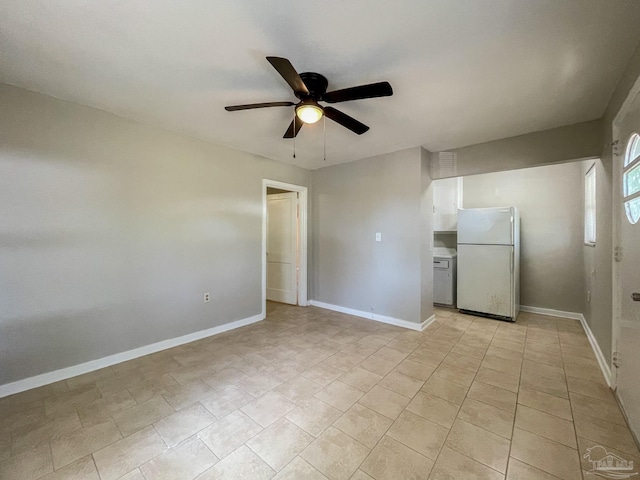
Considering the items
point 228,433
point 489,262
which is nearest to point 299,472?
point 228,433

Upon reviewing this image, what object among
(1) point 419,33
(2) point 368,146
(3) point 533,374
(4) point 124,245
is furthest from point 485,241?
(4) point 124,245

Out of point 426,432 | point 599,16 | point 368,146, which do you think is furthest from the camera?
point 368,146

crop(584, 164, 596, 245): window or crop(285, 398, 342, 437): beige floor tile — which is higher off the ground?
crop(584, 164, 596, 245): window

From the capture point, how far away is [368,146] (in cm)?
332

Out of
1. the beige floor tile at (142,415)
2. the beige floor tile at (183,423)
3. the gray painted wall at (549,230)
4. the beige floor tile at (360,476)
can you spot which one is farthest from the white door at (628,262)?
the beige floor tile at (142,415)

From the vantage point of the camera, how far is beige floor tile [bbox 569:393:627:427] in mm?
1719

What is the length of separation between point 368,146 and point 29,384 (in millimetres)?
4042

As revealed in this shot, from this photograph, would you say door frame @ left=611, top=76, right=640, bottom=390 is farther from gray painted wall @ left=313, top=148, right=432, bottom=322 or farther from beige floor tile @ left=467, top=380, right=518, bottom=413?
gray painted wall @ left=313, top=148, right=432, bottom=322

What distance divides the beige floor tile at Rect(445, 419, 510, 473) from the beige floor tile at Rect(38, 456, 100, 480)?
A: 6.46 feet

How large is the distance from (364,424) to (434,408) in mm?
557

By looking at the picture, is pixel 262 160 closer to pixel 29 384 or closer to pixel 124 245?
pixel 124 245

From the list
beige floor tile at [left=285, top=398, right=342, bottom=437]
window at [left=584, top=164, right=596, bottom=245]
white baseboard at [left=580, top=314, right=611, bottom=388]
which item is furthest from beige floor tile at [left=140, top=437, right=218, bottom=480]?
window at [left=584, top=164, right=596, bottom=245]

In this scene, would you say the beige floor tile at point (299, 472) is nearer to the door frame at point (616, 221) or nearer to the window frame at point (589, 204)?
the door frame at point (616, 221)

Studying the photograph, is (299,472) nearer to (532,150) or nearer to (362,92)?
(362,92)
